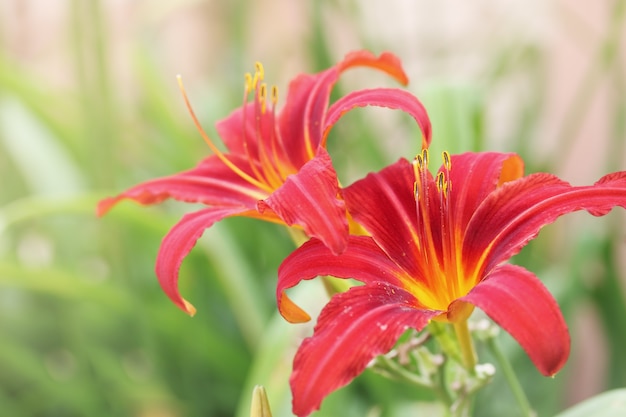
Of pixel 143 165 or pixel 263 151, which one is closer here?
pixel 263 151

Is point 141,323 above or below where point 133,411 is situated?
above

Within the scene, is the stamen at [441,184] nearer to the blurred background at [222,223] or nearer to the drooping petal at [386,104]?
the drooping petal at [386,104]

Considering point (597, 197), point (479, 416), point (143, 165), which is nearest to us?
point (597, 197)

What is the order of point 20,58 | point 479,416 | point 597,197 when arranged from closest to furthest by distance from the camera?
point 597,197
point 479,416
point 20,58

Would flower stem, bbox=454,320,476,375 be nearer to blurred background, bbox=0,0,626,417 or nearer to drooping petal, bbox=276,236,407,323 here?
drooping petal, bbox=276,236,407,323

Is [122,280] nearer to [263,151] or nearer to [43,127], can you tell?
[43,127]

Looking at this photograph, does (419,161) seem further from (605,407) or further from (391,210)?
(605,407)

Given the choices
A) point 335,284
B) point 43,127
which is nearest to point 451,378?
point 335,284
